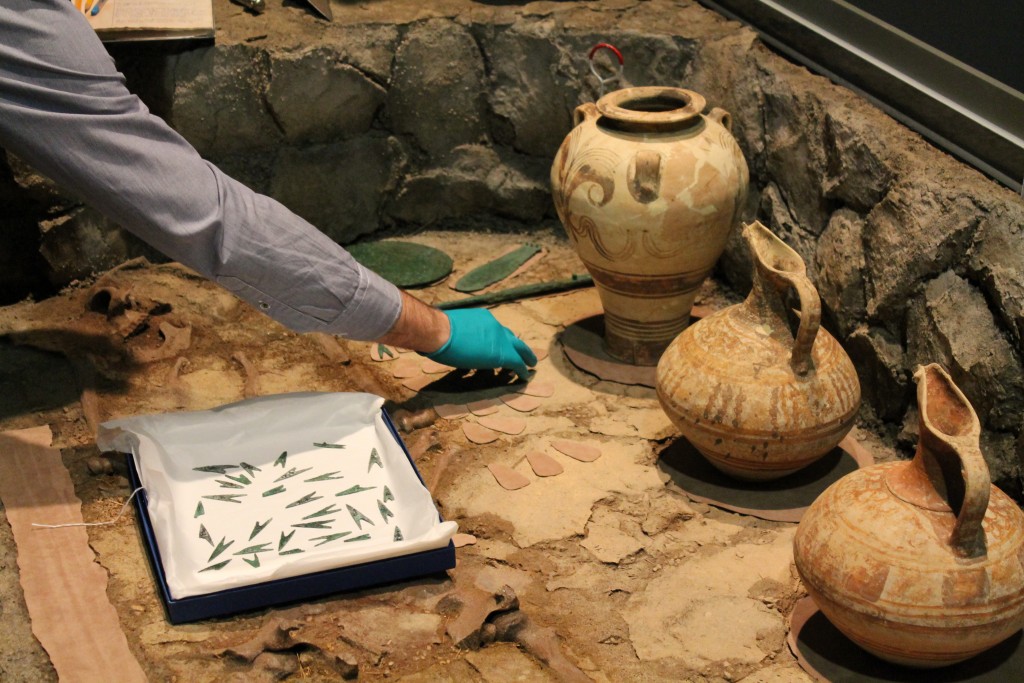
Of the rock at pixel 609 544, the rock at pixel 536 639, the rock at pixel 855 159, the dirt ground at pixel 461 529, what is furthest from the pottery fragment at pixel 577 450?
the rock at pixel 855 159

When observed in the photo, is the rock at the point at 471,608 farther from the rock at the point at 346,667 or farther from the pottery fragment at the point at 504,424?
the pottery fragment at the point at 504,424

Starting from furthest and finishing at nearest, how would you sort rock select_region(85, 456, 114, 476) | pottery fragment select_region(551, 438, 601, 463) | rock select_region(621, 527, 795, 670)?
pottery fragment select_region(551, 438, 601, 463) → rock select_region(85, 456, 114, 476) → rock select_region(621, 527, 795, 670)

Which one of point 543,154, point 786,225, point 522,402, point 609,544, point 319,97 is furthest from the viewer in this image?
point 543,154

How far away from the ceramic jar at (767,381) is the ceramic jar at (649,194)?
1.22ft

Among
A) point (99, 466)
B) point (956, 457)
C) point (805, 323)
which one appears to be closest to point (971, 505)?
point (956, 457)

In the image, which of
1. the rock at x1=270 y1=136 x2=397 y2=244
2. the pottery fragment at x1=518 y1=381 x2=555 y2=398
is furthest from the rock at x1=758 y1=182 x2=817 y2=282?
the rock at x1=270 y1=136 x2=397 y2=244

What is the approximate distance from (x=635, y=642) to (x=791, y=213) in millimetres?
1632

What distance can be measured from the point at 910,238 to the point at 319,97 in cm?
210

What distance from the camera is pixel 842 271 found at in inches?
123

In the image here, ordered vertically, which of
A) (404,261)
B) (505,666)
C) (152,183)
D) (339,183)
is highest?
(152,183)

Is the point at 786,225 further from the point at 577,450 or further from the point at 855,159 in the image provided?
the point at 577,450

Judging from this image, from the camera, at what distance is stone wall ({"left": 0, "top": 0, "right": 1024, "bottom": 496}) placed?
2.73 meters

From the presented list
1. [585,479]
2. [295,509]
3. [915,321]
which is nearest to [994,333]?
[915,321]

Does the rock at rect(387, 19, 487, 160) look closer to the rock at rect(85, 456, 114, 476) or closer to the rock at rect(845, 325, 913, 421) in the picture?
the rock at rect(845, 325, 913, 421)
